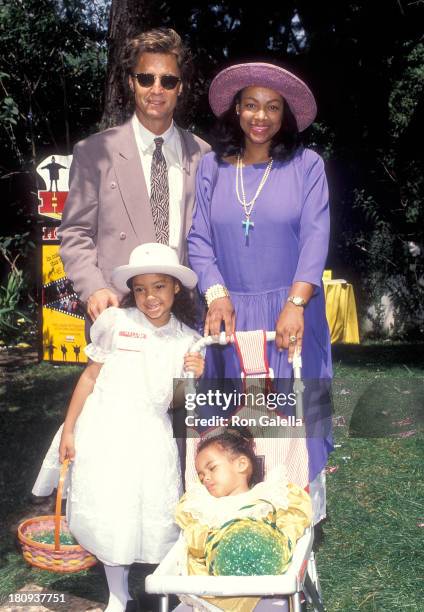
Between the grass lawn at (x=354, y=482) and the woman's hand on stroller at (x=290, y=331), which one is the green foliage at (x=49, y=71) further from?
the woman's hand on stroller at (x=290, y=331)

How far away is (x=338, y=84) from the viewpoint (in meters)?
13.0

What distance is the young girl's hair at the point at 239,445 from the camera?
3.21 m

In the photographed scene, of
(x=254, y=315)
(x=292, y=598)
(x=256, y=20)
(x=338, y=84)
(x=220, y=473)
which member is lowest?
(x=292, y=598)

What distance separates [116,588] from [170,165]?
1880 mm

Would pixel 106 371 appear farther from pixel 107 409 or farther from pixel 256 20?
pixel 256 20

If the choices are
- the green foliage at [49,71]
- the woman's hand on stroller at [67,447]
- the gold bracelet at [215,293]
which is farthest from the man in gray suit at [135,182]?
the green foliage at [49,71]

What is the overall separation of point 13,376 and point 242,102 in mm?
7000

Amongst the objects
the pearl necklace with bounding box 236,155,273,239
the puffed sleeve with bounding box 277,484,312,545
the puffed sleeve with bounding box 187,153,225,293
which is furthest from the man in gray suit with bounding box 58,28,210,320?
the puffed sleeve with bounding box 277,484,312,545

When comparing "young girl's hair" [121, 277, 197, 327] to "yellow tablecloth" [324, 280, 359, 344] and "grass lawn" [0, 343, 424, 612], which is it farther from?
"yellow tablecloth" [324, 280, 359, 344]

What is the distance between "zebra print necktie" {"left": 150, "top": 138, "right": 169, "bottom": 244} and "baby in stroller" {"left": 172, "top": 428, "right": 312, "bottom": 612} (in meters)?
1.01

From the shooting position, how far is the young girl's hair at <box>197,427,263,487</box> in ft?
10.5

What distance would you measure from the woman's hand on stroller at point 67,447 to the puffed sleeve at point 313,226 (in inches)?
45.1

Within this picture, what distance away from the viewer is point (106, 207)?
3.73m

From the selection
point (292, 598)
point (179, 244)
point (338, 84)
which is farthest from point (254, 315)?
point (338, 84)
